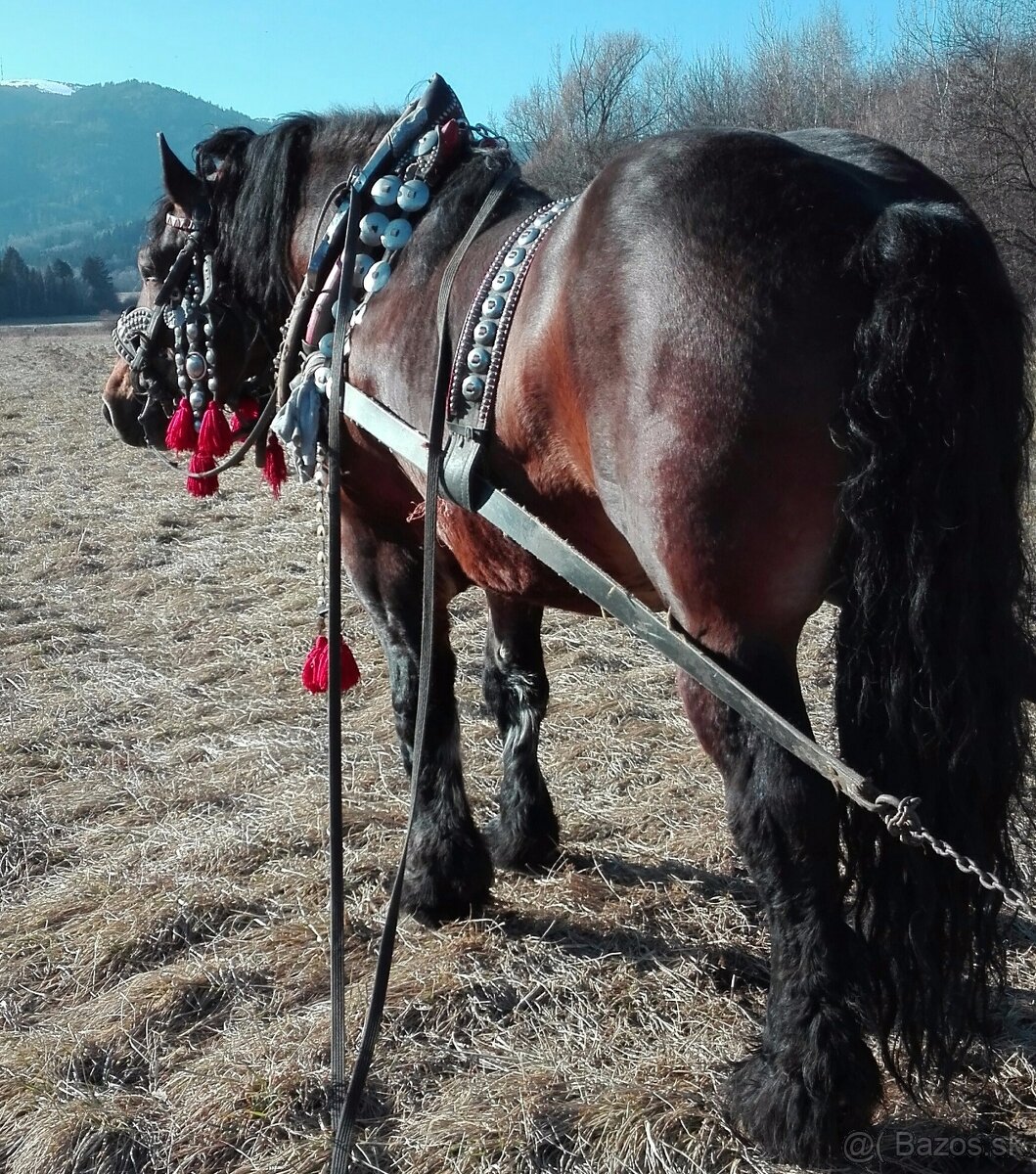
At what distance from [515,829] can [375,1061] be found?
898mm

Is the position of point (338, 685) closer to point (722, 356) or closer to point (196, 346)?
point (722, 356)

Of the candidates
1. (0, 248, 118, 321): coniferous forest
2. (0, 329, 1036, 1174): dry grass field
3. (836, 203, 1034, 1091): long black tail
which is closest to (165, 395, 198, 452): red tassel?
(0, 329, 1036, 1174): dry grass field

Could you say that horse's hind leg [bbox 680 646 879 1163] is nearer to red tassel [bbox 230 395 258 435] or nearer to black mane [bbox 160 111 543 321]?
black mane [bbox 160 111 543 321]

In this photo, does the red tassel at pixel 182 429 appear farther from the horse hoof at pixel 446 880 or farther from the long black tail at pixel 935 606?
the long black tail at pixel 935 606

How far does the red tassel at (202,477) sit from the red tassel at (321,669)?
77 centimetres

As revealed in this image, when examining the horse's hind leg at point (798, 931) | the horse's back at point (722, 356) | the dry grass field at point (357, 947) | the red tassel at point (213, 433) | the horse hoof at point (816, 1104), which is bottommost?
the dry grass field at point (357, 947)

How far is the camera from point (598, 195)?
1818 mm

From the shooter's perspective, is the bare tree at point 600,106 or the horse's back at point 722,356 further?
the bare tree at point 600,106

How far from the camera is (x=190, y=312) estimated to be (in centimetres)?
303

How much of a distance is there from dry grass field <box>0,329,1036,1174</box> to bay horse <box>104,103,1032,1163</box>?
29 centimetres

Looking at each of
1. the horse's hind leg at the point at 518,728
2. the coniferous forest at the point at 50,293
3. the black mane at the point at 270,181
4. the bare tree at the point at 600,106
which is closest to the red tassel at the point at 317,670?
the horse's hind leg at the point at 518,728

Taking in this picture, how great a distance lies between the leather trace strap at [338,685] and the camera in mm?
1969

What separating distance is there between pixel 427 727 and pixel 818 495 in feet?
5.12

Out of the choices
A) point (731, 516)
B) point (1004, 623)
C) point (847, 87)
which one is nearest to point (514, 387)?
point (731, 516)
